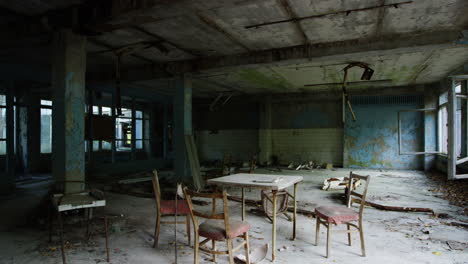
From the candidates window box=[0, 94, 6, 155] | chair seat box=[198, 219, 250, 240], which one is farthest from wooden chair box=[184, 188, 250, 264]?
window box=[0, 94, 6, 155]

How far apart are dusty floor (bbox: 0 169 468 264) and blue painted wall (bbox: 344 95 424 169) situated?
222 inches

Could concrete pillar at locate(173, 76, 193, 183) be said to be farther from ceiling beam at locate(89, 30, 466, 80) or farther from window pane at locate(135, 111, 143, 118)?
window pane at locate(135, 111, 143, 118)

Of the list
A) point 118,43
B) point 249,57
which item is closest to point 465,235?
point 249,57

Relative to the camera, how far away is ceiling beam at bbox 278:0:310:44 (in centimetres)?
400

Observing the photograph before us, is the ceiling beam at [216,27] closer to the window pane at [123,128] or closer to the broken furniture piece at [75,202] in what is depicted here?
the broken furniture piece at [75,202]

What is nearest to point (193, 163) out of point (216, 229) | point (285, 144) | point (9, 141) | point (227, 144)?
point (216, 229)

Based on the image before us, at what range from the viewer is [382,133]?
11.2m

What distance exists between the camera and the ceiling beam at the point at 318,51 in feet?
17.1

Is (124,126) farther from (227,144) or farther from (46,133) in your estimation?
(227,144)

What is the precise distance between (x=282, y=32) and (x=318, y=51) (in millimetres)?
1110

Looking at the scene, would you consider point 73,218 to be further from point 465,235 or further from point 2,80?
point 465,235

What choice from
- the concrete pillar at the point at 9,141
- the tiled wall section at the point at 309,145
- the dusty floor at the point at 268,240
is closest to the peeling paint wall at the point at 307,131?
the tiled wall section at the point at 309,145

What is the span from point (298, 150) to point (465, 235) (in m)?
8.77

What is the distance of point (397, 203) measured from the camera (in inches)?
224
